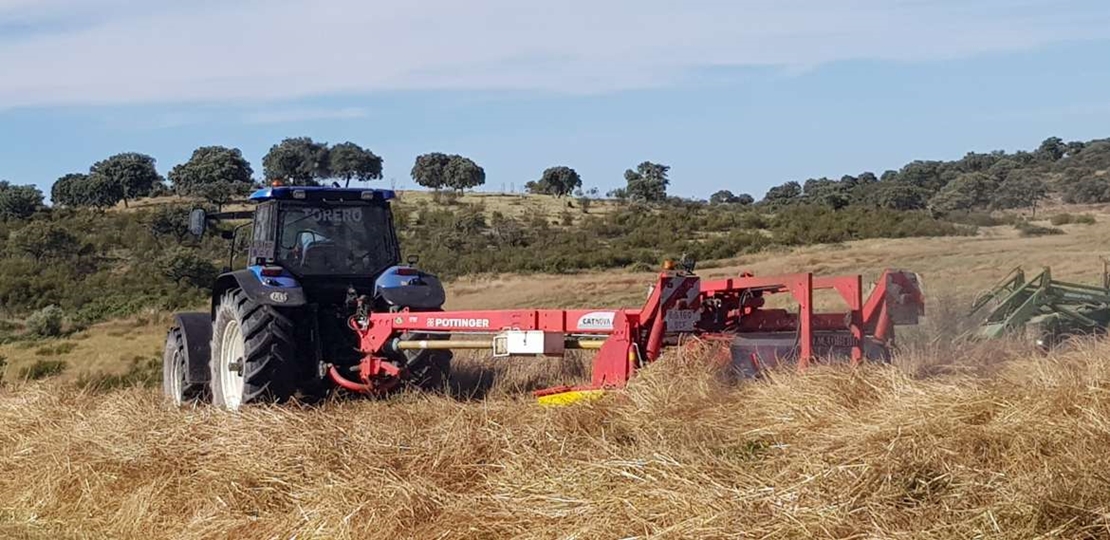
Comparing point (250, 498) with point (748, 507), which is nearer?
point (748, 507)

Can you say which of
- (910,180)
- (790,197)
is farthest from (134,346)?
(790,197)

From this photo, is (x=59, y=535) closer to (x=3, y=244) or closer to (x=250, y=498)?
(x=250, y=498)

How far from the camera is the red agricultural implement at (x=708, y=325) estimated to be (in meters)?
7.48

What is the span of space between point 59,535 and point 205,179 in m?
42.2

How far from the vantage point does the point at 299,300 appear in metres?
9.31

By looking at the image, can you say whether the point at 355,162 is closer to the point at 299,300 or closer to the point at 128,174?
the point at 128,174

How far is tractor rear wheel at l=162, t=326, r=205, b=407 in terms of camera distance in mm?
10766

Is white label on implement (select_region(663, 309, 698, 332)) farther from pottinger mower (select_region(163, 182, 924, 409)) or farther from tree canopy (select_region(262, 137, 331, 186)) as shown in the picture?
tree canopy (select_region(262, 137, 331, 186))

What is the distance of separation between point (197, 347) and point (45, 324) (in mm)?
20319

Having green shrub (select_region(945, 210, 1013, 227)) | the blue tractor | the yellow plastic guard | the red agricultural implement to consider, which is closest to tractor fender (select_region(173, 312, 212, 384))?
the blue tractor

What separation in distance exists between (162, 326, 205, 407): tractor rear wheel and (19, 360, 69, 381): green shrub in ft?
19.1

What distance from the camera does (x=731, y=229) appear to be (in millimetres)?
39375

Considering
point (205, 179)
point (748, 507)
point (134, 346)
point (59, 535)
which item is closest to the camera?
point (748, 507)

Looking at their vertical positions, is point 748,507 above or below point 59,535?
above
